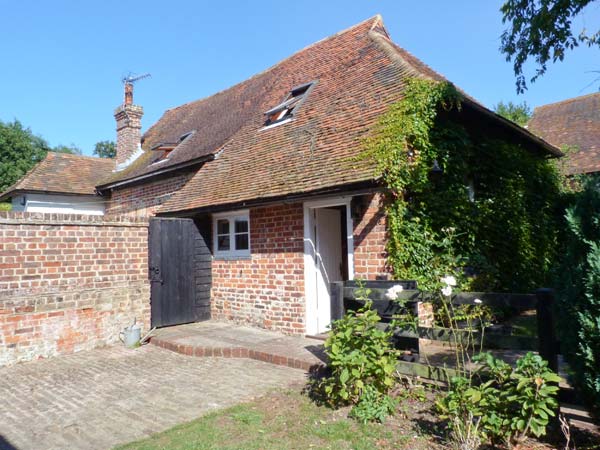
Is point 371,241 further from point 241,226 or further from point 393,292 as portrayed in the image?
point 241,226

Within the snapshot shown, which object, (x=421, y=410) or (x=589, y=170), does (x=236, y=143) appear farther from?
(x=589, y=170)

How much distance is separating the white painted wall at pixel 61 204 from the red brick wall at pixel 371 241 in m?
13.6

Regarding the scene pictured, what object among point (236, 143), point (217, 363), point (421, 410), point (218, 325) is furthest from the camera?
point (236, 143)

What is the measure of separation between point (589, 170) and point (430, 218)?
12.2 metres

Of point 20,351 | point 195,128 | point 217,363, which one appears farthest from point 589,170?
point 20,351

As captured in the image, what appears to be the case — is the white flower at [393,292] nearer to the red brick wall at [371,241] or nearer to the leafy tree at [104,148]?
the red brick wall at [371,241]

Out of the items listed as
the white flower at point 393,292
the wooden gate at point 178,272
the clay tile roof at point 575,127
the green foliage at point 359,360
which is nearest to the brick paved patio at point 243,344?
the wooden gate at point 178,272

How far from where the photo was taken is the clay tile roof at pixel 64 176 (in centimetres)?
1728

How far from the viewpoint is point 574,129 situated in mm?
19172

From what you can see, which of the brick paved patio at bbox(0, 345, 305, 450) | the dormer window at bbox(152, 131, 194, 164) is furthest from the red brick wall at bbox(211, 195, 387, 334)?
the dormer window at bbox(152, 131, 194, 164)

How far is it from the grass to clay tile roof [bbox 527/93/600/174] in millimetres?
15233

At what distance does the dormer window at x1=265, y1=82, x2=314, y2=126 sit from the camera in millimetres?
10527

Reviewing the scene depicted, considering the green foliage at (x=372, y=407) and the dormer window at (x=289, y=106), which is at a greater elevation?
the dormer window at (x=289, y=106)

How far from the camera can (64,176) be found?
18.4 meters
